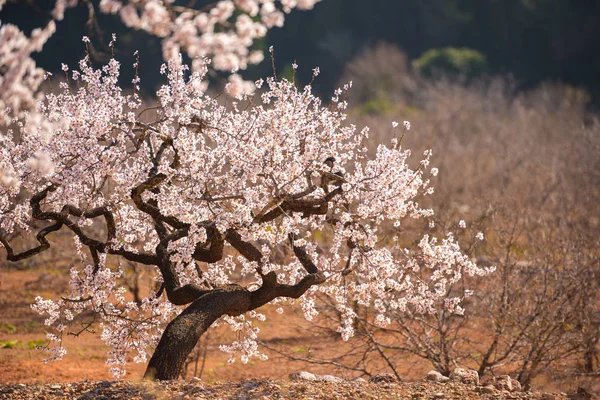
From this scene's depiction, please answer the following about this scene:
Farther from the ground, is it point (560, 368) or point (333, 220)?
point (333, 220)

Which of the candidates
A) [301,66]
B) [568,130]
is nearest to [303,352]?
[568,130]

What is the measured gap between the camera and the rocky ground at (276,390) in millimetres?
5559

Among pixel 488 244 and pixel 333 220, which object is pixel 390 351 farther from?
pixel 333 220

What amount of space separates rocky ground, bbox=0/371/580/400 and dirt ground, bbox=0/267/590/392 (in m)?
2.74

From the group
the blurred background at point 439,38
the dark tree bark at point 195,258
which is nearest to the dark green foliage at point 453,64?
the blurred background at point 439,38

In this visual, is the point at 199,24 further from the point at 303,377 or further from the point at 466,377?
the point at 466,377

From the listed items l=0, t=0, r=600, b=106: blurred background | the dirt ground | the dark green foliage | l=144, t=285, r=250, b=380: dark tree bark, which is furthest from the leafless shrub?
l=144, t=285, r=250, b=380: dark tree bark

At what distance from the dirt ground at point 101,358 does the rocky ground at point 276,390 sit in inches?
108

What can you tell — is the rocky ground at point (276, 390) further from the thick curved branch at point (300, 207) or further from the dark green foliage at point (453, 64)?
the dark green foliage at point (453, 64)

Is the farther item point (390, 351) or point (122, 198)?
point (390, 351)

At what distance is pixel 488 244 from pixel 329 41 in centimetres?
4084

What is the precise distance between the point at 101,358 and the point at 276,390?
6.87 metres

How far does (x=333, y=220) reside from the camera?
22.5 ft

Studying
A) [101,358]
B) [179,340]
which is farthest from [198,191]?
[101,358]
